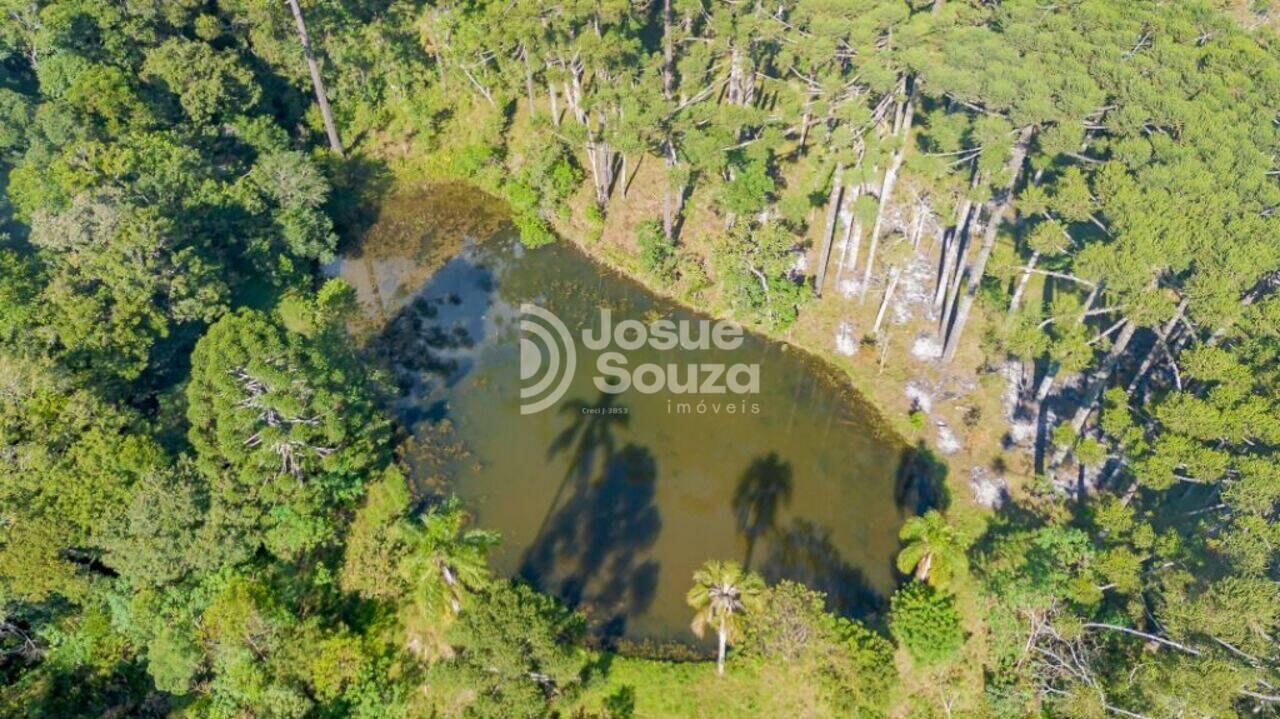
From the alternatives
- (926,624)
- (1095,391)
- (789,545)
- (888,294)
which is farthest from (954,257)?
(926,624)

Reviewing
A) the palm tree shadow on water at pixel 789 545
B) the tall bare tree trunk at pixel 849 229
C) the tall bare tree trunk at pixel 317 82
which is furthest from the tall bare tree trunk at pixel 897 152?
the tall bare tree trunk at pixel 317 82

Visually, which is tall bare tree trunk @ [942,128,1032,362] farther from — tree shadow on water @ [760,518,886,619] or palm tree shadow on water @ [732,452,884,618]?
tree shadow on water @ [760,518,886,619]

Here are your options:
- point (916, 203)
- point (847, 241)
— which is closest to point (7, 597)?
point (847, 241)

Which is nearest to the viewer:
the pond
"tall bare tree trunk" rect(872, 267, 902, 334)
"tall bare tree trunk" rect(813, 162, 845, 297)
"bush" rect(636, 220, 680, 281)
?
the pond

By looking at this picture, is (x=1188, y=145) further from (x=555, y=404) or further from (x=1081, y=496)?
(x=555, y=404)

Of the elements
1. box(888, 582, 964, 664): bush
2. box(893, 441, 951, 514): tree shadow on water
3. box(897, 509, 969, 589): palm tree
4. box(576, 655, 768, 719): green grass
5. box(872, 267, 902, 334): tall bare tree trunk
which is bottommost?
box(576, 655, 768, 719): green grass

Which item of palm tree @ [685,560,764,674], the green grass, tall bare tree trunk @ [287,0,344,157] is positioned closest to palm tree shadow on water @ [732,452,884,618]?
the green grass
